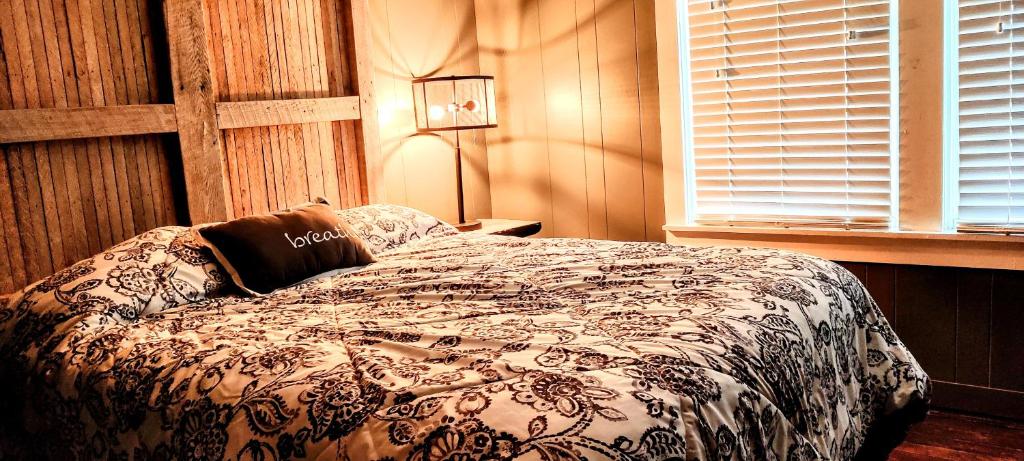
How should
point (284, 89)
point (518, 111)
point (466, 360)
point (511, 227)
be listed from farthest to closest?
1. point (518, 111)
2. point (511, 227)
3. point (284, 89)
4. point (466, 360)

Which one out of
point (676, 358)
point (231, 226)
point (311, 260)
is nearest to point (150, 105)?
point (231, 226)

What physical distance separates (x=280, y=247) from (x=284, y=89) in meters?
1.01

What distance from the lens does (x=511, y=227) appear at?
3.80m

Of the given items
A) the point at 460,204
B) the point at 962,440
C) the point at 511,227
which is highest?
the point at 460,204

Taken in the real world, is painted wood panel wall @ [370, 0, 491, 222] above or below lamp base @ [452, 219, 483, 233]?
above

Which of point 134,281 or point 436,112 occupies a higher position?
point 436,112

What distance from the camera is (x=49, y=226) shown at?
8.50 ft

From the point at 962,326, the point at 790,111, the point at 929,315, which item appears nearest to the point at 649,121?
the point at 790,111

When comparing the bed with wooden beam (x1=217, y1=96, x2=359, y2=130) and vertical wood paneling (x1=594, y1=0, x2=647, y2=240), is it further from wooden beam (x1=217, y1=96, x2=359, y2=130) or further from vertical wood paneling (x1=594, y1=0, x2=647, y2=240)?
vertical wood paneling (x1=594, y1=0, x2=647, y2=240)

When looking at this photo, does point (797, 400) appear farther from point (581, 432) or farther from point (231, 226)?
point (231, 226)

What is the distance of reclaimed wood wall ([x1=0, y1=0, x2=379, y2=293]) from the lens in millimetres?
2535

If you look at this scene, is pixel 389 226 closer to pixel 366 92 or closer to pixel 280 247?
pixel 280 247

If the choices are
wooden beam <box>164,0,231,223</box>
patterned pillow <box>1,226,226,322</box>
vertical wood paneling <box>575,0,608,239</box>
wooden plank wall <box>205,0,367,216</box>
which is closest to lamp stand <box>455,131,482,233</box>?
wooden plank wall <box>205,0,367,216</box>

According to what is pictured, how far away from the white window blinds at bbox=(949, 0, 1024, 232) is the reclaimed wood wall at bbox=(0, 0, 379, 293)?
91.4 inches
